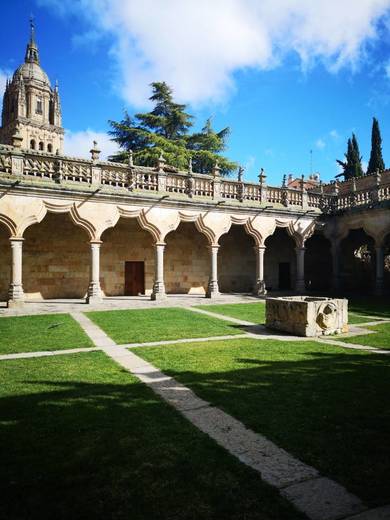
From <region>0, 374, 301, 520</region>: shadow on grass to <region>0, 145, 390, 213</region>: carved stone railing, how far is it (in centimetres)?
1241

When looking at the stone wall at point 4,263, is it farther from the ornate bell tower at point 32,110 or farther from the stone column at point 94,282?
the ornate bell tower at point 32,110

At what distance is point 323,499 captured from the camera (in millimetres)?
2812

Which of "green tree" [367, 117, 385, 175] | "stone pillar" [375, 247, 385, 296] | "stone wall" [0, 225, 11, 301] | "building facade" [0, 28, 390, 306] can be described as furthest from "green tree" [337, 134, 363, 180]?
"stone wall" [0, 225, 11, 301]

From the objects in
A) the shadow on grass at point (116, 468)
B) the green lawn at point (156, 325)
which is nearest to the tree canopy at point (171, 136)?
the green lawn at point (156, 325)

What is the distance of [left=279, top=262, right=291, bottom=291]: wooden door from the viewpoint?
24531 millimetres

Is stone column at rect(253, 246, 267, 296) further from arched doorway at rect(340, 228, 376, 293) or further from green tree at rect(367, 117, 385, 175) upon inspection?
green tree at rect(367, 117, 385, 175)

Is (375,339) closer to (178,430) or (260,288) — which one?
(178,430)

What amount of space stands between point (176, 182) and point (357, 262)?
1472 cm

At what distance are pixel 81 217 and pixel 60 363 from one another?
10.2 m

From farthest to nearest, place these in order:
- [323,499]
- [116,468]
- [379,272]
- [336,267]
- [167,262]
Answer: [336,267] < [167,262] < [379,272] < [116,468] < [323,499]

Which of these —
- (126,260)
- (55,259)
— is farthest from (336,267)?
(55,259)

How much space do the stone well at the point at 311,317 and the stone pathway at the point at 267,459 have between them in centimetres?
460

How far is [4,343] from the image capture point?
8164 mm

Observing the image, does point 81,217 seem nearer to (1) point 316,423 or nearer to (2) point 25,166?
(2) point 25,166
